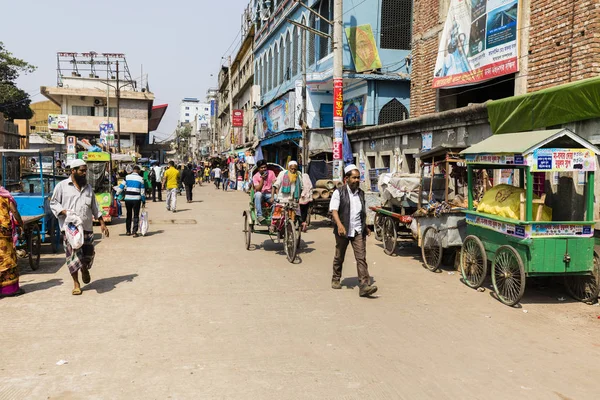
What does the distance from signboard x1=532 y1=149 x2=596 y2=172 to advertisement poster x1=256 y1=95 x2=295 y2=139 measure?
2034 centimetres

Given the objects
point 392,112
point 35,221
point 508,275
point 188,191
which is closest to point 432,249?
point 508,275

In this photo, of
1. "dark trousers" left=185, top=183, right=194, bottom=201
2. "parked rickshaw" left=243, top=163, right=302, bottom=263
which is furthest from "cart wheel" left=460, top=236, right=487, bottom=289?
"dark trousers" left=185, top=183, right=194, bottom=201

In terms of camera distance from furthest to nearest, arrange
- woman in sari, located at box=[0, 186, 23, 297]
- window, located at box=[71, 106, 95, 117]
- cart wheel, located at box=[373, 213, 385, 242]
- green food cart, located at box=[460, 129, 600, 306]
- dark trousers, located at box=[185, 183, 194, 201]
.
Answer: window, located at box=[71, 106, 95, 117]
dark trousers, located at box=[185, 183, 194, 201]
cart wheel, located at box=[373, 213, 385, 242]
woman in sari, located at box=[0, 186, 23, 297]
green food cart, located at box=[460, 129, 600, 306]

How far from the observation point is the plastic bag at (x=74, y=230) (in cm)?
721

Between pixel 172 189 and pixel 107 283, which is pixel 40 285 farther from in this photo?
pixel 172 189

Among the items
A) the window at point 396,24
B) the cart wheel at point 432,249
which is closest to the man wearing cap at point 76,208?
the cart wheel at point 432,249

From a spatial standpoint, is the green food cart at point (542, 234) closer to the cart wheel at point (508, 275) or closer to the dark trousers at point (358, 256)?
the cart wheel at point (508, 275)

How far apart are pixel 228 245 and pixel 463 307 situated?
6381 millimetres

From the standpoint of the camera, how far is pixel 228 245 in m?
12.0

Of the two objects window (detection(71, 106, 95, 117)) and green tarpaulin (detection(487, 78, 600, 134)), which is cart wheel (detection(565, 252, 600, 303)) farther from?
window (detection(71, 106, 95, 117))

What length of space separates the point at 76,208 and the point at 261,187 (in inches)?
176

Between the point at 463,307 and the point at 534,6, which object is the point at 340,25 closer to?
the point at 534,6

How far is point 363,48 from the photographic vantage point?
21953 mm

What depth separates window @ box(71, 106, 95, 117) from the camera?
5697 cm
